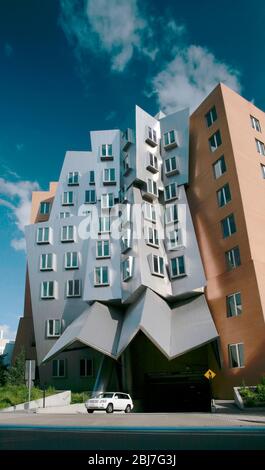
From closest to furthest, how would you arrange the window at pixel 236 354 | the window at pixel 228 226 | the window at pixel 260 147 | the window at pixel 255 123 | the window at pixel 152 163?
the window at pixel 236 354 → the window at pixel 228 226 → the window at pixel 260 147 → the window at pixel 255 123 → the window at pixel 152 163

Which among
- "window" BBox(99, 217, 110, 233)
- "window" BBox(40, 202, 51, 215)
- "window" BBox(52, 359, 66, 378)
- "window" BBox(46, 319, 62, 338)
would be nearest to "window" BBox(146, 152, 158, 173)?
"window" BBox(99, 217, 110, 233)

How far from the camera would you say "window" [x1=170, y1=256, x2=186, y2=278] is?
3941cm

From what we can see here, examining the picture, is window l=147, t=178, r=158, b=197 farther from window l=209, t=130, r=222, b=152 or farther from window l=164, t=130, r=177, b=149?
window l=209, t=130, r=222, b=152

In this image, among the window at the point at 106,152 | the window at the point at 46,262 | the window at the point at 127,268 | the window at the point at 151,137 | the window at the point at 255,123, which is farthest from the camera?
the window at the point at 106,152

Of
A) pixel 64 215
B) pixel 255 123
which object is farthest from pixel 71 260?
pixel 255 123

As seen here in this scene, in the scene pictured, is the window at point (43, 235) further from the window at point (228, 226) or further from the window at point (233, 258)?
the window at point (233, 258)

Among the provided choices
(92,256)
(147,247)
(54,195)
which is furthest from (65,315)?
(54,195)

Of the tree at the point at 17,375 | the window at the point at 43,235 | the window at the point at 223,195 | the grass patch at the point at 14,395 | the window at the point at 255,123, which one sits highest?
the window at the point at 255,123

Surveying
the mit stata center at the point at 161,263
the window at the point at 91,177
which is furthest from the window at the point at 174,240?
the window at the point at 91,177

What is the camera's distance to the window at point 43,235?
156 feet

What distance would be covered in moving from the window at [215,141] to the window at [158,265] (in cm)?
1233

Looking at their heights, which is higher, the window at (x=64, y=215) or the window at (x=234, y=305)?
the window at (x=64, y=215)
